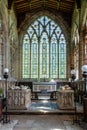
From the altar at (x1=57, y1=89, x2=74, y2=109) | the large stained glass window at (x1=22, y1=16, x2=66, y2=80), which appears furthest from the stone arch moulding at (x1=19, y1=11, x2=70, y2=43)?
the altar at (x1=57, y1=89, x2=74, y2=109)

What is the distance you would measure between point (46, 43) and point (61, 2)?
4.02 meters

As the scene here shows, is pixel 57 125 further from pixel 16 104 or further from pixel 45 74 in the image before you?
pixel 45 74

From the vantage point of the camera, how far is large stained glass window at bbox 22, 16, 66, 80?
24.2 metres

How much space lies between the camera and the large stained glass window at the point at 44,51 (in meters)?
24.2

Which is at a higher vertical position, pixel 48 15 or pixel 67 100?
pixel 48 15

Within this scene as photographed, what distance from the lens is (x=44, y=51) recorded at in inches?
958

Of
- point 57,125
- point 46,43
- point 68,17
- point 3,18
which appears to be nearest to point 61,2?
point 68,17

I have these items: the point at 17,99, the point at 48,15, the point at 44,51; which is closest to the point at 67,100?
the point at 17,99

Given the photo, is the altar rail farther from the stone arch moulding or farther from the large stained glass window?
the stone arch moulding

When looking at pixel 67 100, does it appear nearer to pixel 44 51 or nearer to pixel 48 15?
pixel 44 51

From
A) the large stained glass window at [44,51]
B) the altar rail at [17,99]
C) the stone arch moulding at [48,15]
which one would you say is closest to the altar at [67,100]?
the altar rail at [17,99]

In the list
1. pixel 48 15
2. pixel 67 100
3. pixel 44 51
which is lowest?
pixel 67 100

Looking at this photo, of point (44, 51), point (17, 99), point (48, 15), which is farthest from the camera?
point (44, 51)

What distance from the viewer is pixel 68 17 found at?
2403cm
